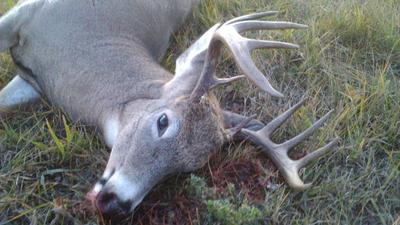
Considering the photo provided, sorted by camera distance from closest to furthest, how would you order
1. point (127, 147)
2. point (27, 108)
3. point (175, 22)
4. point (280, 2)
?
1. point (127, 147)
2. point (27, 108)
3. point (175, 22)
4. point (280, 2)

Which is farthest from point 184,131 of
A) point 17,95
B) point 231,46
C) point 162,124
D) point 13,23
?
point 13,23

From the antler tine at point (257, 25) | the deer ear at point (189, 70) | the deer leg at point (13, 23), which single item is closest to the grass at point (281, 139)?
the deer leg at point (13, 23)

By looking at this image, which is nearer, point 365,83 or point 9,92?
point 9,92

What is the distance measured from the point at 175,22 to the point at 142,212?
217cm

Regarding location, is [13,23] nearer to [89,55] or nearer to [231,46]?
[89,55]

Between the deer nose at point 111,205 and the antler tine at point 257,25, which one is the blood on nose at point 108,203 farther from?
the antler tine at point 257,25

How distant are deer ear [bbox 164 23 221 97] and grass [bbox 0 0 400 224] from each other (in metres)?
0.49

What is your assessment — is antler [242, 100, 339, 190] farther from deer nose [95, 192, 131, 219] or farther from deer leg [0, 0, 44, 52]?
deer leg [0, 0, 44, 52]

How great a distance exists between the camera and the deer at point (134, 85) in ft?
11.8

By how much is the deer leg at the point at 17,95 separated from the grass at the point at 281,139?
9cm

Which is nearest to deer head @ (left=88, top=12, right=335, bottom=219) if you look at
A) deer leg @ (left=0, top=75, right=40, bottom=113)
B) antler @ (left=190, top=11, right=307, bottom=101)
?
antler @ (left=190, top=11, right=307, bottom=101)

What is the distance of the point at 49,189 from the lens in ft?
12.7

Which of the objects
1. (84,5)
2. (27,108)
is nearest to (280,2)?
(84,5)

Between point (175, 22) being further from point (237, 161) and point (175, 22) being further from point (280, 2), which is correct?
point (237, 161)
